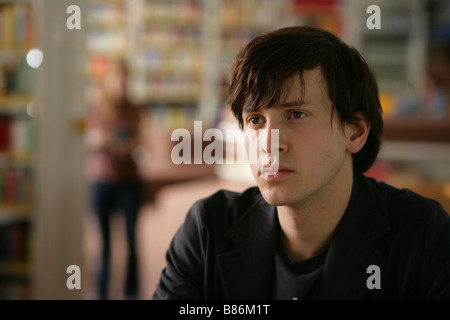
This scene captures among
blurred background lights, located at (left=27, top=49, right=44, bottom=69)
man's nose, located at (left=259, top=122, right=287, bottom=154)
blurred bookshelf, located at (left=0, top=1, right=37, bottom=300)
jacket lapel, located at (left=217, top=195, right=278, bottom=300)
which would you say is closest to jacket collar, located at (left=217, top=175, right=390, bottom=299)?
jacket lapel, located at (left=217, top=195, right=278, bottom=300)

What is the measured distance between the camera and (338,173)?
95 cm

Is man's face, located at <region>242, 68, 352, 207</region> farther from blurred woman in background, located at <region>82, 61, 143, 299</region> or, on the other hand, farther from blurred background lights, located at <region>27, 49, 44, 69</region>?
blurred woman in background, located at <region>82, 61, 143, 299</region>

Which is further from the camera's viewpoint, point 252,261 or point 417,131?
point 417,131

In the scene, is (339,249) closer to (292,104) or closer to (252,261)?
(252,261)

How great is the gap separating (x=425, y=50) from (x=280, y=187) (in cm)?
697

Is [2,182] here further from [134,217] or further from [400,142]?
[400,142]

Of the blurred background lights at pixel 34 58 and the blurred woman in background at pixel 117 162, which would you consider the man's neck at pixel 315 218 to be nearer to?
the blurred background lights at pixel 34 58

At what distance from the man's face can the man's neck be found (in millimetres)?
62

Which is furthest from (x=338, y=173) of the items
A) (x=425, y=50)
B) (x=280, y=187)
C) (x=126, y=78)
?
(x=425, y=50)

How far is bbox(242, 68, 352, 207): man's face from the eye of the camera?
0.85 metres

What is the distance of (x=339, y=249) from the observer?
934 mm

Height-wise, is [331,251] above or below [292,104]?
below

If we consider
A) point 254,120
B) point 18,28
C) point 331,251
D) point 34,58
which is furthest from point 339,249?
point 18,28

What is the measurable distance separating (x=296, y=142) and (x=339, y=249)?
23cm
